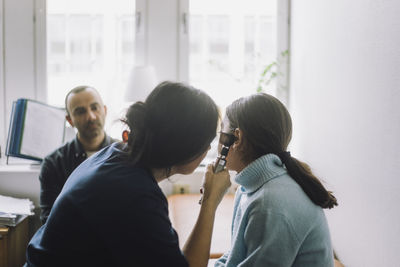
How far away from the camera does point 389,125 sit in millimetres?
1159

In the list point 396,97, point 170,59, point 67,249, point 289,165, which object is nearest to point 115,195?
point 67,249

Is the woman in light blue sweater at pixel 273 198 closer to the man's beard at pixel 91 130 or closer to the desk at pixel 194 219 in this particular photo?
the desk at pixel 194 219

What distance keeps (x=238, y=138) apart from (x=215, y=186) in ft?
0.50

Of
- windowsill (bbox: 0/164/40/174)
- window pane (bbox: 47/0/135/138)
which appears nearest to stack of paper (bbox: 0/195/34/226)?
windowsill (bbox: 0/164/40/174)

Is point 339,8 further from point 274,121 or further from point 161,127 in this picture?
point 161,127

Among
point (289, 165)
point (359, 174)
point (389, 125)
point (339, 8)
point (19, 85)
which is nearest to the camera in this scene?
point (289, 165)

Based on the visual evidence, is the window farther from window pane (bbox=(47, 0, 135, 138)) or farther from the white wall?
the white wall

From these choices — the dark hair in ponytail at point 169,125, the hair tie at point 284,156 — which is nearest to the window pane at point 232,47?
the hair tie at point 284,156

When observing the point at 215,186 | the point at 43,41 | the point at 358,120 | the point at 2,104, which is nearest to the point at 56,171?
the point at 2,104

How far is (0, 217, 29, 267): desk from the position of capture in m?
2.04

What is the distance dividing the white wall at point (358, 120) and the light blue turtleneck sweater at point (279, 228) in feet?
1.08

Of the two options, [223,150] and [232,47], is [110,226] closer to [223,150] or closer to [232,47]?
[223,150]

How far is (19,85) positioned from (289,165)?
7.44ft

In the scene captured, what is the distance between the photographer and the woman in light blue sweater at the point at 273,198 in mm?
886
